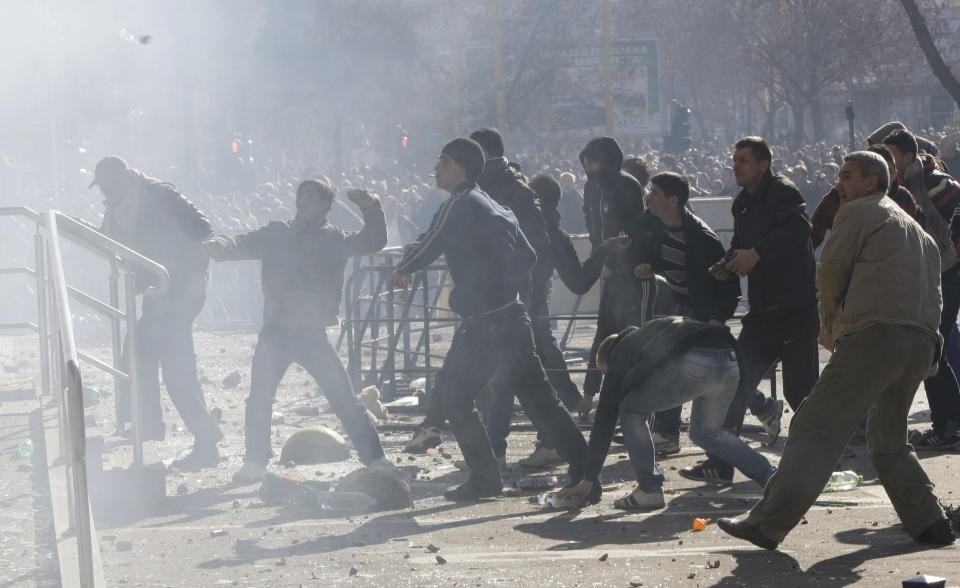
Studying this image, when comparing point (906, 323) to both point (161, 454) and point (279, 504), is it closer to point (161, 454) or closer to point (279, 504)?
point (279, 504)

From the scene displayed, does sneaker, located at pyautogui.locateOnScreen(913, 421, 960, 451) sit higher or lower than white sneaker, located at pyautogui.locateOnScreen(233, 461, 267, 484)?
lower

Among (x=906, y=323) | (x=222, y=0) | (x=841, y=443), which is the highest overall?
(x=222, y=0)

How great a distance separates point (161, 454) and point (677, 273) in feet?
10.8

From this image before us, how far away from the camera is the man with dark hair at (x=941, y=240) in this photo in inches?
283

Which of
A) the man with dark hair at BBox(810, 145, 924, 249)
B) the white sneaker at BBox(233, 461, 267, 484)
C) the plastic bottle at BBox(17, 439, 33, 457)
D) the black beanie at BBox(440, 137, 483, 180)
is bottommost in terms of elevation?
the white sneaker at BBox(233, 461, 267, 484)

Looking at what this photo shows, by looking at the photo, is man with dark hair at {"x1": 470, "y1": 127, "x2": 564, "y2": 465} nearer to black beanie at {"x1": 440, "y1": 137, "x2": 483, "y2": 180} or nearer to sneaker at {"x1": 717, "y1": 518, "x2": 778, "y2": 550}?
black beanie at {"x1": 440, "y1": 137, "x2": 483, "y2": 180}

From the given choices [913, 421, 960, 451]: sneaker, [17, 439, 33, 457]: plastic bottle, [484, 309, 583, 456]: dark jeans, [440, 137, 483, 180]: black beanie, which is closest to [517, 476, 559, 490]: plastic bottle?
[484, 309, 583, 456]: dark jeans

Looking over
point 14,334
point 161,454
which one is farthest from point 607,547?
point 14,334

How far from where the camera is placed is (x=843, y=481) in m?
6.49

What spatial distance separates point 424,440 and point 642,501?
5.92ft

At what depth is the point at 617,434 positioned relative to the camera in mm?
8375

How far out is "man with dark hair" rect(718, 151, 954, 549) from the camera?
4.94m

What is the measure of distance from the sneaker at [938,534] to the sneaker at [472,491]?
7.14 feet

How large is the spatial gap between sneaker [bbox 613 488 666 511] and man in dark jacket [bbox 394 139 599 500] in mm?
422
